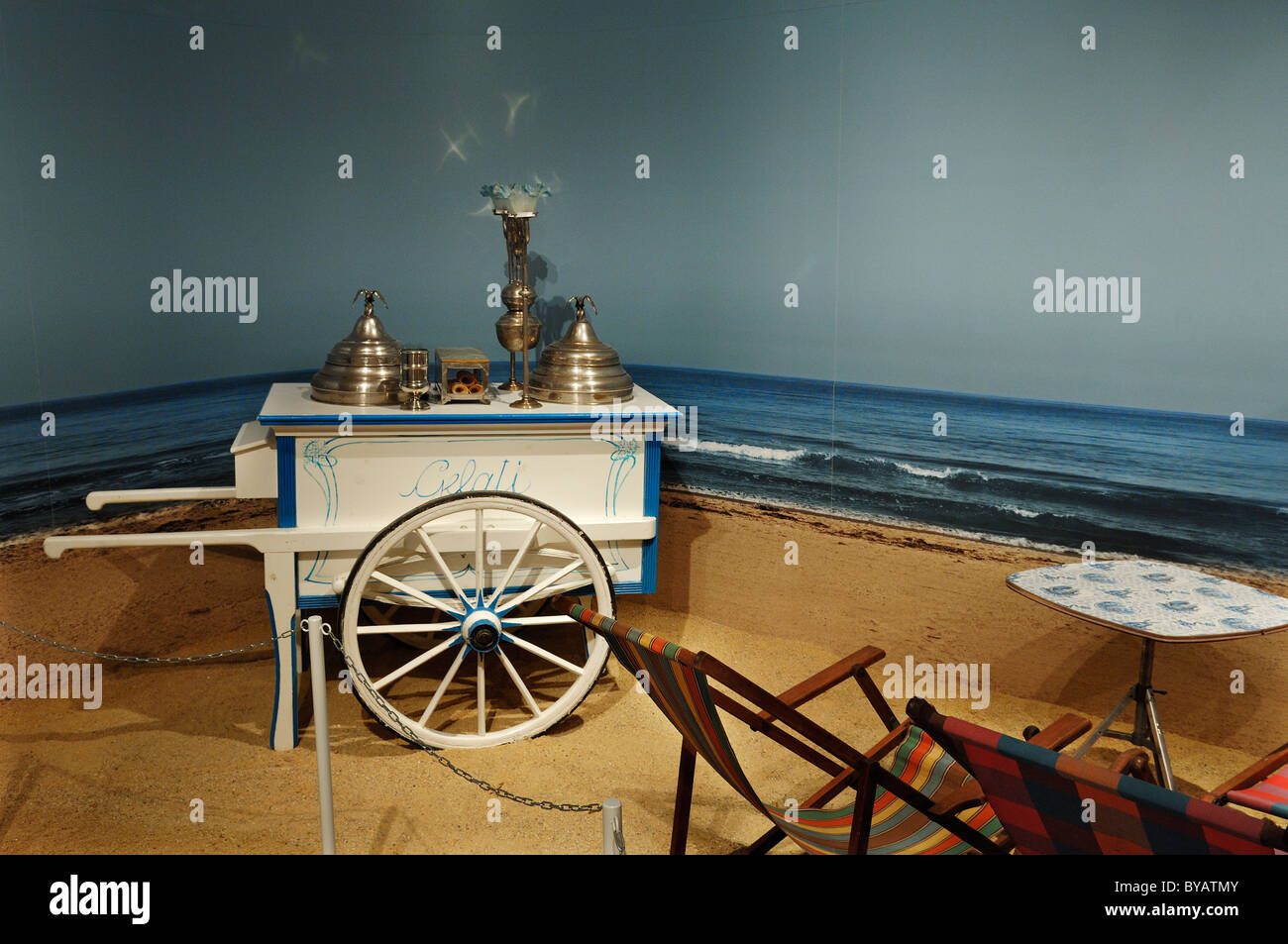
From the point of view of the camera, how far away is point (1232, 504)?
4.20 m

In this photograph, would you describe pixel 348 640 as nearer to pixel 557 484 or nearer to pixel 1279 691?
pixel 557 484

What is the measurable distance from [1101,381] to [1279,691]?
4.73 feet

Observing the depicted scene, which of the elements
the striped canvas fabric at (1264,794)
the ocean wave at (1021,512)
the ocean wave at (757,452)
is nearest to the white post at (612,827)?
the striped canvas fabric at (1264,794)

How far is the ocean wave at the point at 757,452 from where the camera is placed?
16.9ft

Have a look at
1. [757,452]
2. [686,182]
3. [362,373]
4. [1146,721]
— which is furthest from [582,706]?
[686,182]

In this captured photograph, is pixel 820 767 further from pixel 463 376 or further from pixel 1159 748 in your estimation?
pixel 463 376

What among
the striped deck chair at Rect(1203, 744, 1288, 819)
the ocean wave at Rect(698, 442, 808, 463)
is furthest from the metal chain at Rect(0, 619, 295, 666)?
the striped deck chair at Rect(1203, 744, 1288, 819)

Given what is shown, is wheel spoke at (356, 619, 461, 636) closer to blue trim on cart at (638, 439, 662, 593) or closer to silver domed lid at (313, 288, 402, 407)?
blue trim on cart at (638, 439, 662, 593)

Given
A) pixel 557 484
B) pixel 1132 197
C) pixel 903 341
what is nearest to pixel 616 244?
pixel 903 341

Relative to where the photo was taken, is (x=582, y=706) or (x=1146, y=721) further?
(x=582, y=706)

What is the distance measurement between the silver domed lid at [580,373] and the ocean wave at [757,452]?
131 cm

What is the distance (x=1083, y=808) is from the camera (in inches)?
69.9

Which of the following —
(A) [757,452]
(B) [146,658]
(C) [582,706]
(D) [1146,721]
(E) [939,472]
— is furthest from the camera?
(E) [939,472]

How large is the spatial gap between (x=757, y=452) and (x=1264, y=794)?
9.78ft
